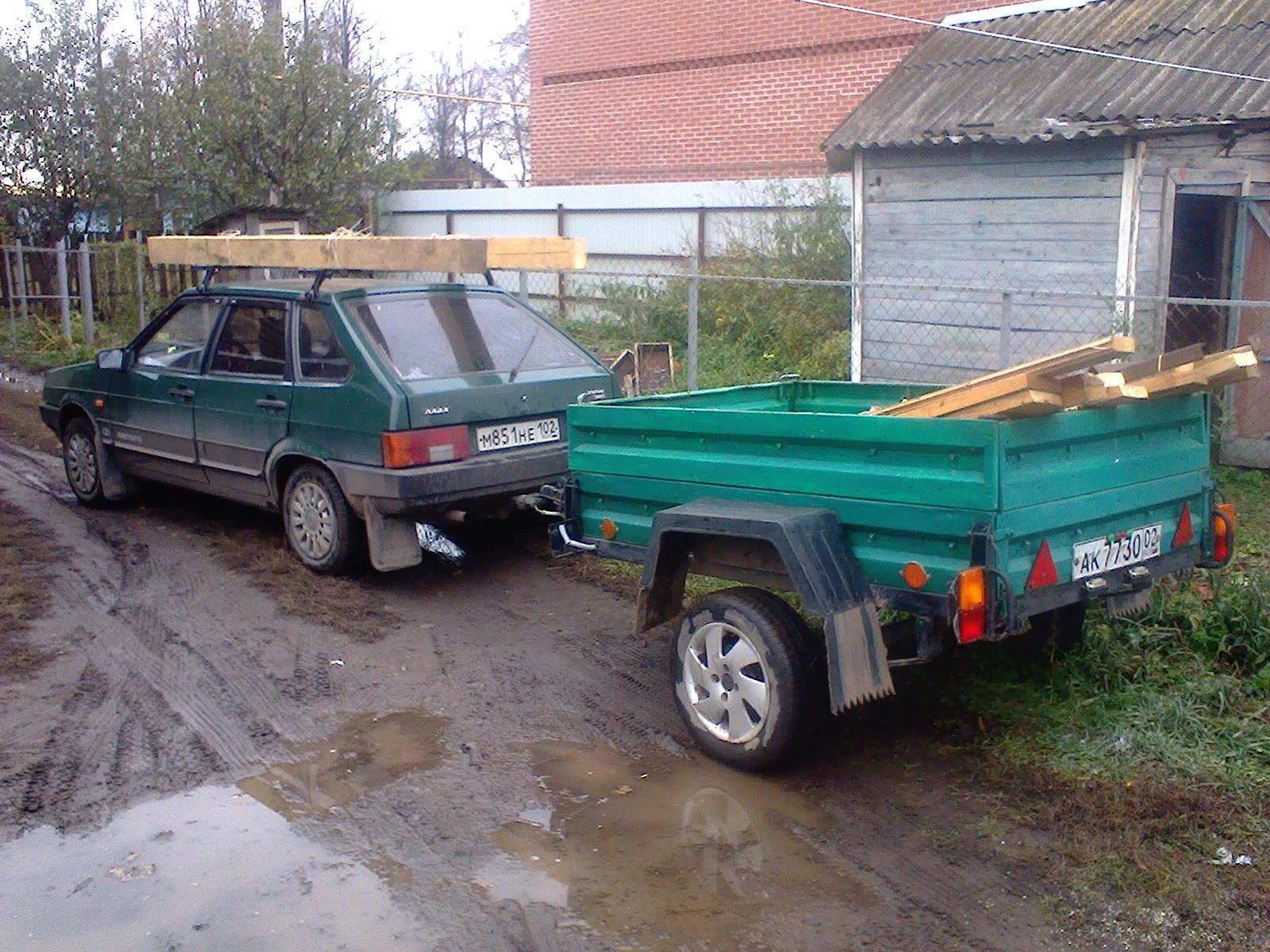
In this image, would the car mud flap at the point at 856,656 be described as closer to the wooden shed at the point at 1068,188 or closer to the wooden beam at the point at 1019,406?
the wooden beam at the point at 1019,406

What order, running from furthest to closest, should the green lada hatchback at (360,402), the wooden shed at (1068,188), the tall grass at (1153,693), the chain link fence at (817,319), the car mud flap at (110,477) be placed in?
the wooden shed at (1068,188) < the chain link fence at (817,319) < the car mud flap at (110,477) < the green lada hatchback at (360,402) < the tall grass at (1153,693)

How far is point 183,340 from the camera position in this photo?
26.4 ft

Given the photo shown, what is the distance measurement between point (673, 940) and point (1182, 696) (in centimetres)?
247

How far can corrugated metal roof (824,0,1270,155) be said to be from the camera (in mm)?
9094

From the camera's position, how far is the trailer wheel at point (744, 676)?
4.23m

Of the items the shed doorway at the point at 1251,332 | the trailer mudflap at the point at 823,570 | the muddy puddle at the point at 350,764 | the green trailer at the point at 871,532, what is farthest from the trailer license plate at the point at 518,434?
the shed doorway at the point at 1251,332

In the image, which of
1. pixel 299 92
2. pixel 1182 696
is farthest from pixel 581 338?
pixel 1182 696

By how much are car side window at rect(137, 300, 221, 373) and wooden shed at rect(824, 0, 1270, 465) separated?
4.76 meters

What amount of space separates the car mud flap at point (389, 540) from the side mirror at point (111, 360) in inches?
109

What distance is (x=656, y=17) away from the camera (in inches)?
809

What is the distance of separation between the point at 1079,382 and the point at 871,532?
0.84 m

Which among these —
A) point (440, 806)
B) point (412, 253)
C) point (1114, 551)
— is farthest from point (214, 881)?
point (412, 253)

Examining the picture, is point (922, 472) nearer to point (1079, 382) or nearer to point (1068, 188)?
point (1079, 382)

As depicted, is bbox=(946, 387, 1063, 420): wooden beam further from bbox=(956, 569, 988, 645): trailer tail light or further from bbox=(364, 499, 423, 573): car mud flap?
bbox=(364, 499, 423, 573): car mud flap
